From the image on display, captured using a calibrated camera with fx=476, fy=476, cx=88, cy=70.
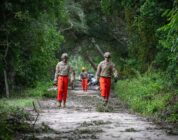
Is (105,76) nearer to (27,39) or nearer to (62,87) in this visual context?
(62,87)

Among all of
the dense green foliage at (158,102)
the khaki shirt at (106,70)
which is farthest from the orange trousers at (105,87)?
the dense green foliage at (158,102)

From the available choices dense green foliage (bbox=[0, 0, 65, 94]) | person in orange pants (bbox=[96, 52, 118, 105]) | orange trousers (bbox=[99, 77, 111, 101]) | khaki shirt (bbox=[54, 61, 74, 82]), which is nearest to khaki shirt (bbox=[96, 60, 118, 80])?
person in orange pants (bbox=[96, 52, 118, 105])

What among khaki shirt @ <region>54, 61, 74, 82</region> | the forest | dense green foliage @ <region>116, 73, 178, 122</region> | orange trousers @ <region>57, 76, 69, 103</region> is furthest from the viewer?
khaki shirt @ <region>54, 61, 74, 82</region>

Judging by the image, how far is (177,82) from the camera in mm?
16969

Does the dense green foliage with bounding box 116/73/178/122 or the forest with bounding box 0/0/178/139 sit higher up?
the forest with bounding box 0/0/178/139

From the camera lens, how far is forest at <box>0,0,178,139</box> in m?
15.0

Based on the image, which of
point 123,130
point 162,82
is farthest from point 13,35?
point 123,130

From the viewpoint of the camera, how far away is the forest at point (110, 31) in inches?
590

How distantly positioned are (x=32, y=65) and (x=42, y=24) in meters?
5.16

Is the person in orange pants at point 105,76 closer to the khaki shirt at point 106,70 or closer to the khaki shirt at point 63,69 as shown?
the khaki shirt at point 106,70

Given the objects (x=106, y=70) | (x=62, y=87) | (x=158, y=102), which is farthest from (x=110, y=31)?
(x=158, y=102)

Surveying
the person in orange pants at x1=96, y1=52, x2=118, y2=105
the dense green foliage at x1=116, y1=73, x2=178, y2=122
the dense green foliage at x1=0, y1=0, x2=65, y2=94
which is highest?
the dense green foliage at x1=0, y1=0, x2=65, y2=94

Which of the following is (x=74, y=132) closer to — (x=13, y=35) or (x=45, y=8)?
(x=45, y=8)

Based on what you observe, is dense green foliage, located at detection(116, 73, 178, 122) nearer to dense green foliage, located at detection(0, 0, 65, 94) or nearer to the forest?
the forest
